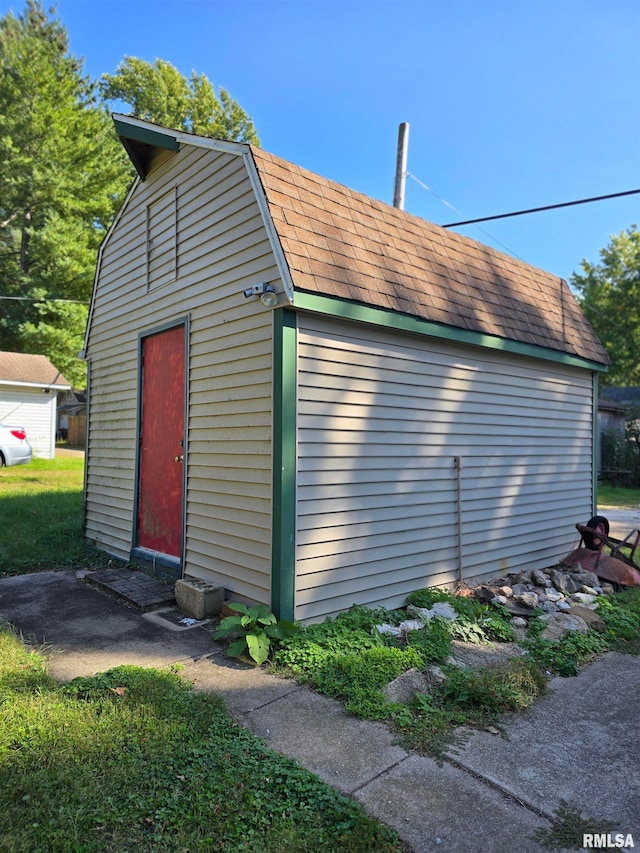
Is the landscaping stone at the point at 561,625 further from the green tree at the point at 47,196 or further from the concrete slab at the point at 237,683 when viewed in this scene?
the green tree at the point at 47,196

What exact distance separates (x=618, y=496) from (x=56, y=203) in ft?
73.6

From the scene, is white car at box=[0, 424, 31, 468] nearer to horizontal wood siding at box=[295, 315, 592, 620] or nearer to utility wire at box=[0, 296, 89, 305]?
utility wire at box=[0, 296, 89, 305]

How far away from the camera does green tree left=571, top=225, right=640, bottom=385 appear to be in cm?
2517

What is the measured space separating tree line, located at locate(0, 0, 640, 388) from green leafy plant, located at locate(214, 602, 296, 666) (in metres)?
20.9

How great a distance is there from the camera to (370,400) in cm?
485

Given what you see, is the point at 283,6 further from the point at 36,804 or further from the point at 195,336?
the point at 36,804

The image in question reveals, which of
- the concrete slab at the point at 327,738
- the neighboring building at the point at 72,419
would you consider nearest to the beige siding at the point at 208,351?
the concrete slab at the point at 327,738

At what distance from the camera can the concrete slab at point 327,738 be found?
2.60 meters

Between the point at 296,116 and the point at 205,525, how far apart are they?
35.6ft

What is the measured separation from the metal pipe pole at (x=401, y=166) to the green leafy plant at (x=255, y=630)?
802 cm

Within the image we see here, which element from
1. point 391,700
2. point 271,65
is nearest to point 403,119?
point 271,65

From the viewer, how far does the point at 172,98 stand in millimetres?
27656

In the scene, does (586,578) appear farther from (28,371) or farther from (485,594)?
(28,371)

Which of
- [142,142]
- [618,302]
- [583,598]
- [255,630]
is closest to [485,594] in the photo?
[583,598]
